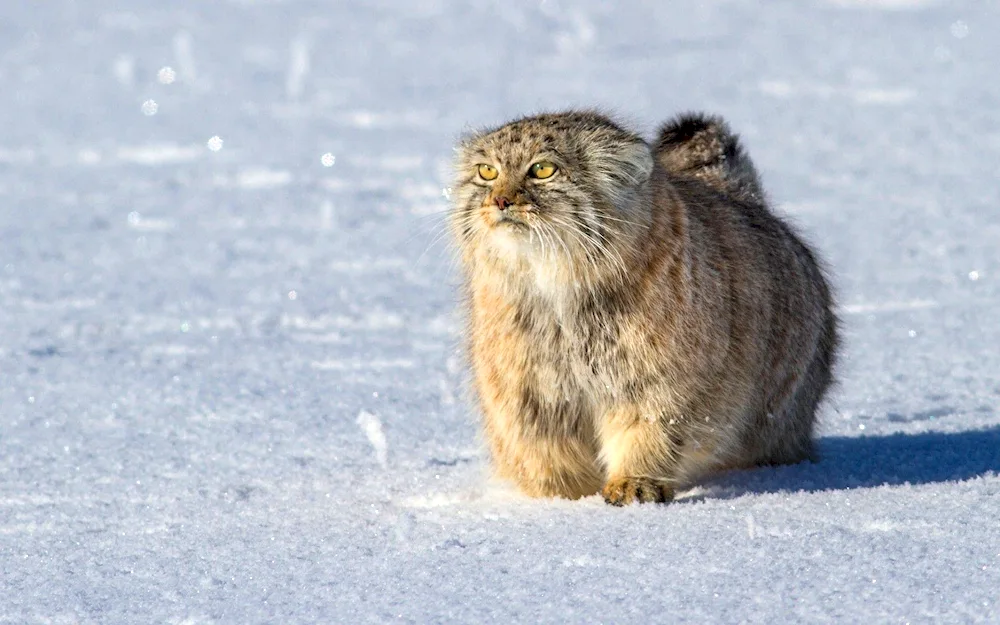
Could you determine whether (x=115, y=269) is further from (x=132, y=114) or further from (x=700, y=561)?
(x=700, y=561)

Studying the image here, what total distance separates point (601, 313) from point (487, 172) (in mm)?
525

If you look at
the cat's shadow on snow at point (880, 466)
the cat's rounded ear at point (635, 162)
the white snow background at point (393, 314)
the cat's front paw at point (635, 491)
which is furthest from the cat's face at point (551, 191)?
the cat's shadow on snow at point (880, 466)

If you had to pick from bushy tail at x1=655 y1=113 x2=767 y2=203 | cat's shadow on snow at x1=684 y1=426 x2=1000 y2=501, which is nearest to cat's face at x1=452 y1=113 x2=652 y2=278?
cat's shadow on snow at x1=684 y1=426 x2=1000 y2=501

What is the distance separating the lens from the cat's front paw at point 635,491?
412 centimetres

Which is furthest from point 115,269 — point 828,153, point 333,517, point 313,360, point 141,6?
point 141,6

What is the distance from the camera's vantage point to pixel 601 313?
4.09m

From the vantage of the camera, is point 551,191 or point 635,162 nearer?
point 551,191

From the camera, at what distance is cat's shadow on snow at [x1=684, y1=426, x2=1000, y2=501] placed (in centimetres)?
432

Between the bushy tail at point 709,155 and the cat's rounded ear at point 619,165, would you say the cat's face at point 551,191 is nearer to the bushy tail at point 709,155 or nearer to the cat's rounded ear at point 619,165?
the cat's rounded ear at point 619,165

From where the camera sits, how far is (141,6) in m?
15.7

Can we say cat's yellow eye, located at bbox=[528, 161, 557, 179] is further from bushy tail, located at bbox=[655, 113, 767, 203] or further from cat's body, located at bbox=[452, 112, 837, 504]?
bushy tail, located at bbox=[655, 113, 767, 203]

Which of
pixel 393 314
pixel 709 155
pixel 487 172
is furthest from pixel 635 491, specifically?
pixel 393 314

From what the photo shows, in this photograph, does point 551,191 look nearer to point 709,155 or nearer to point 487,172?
point 487,172

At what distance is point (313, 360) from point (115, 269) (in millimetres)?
2189
